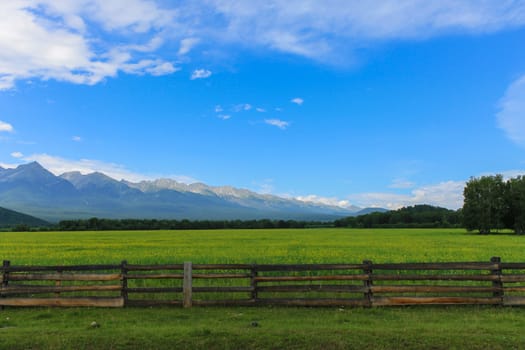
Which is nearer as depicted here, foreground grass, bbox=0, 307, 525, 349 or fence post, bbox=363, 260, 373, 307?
foreground grass, bbox=0, 307, 525, 349

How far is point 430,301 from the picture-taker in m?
11.3

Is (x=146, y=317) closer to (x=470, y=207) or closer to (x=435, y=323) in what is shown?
(x=435, y=323)

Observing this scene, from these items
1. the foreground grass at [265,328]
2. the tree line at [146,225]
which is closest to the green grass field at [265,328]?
the foreground grass at [265,328]

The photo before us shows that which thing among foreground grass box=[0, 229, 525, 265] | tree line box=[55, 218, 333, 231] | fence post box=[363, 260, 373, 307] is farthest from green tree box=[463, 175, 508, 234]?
fence post box=[363, 260, 373, 307]

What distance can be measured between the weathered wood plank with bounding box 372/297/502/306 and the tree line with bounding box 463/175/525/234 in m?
68.7

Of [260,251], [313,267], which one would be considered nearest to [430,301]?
[313,267]

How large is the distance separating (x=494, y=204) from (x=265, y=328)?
7542 cm

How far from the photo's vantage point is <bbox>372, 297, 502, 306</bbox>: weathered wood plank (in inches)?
443

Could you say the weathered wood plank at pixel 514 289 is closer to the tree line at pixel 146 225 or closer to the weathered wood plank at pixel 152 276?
the weathered wood plank at pixel 152 276

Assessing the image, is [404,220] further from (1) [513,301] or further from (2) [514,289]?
(1) [513,301]

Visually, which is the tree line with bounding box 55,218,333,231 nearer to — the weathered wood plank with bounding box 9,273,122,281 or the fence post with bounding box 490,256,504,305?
the weathered wood plank with bounding box 9,273,122,281

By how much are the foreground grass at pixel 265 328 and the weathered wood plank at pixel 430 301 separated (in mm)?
201

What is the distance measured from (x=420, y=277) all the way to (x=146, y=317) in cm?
805

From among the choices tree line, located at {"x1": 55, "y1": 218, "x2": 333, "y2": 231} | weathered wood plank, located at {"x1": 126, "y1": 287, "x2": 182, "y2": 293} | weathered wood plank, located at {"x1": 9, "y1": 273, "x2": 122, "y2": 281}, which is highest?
weathered wood plank, located at {"x1": 9, "y1": 273, "x2": 122, "y2": 281}
